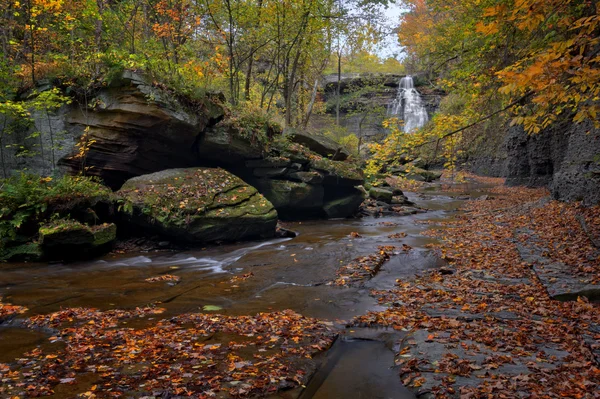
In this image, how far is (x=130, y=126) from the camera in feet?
37.3

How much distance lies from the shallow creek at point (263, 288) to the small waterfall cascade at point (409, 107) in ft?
108

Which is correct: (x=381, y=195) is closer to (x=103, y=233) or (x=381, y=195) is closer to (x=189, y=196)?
(x=189, y=196)

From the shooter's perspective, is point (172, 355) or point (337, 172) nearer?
point (172, 355)

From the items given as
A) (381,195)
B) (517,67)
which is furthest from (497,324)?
(381,195)

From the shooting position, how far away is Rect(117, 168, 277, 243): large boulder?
1059 cm

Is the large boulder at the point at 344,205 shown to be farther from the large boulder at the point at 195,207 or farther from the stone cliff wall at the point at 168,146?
the large boulder at the point at 195,207

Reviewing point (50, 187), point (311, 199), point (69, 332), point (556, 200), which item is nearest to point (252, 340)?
point (69, 332)

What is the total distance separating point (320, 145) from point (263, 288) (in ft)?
33.4

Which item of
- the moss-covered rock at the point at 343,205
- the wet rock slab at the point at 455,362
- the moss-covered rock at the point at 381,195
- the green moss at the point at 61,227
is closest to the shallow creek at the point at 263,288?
the wet rock slab at the point at 455,362

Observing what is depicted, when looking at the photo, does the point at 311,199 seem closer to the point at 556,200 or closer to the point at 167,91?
the point at 167,91

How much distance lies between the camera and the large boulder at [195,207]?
10.6m

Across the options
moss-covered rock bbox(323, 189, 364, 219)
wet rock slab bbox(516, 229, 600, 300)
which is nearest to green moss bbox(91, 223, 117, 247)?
moss-covered rock bbox(323, 189, 364, 219)

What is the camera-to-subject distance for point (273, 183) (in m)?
14.3

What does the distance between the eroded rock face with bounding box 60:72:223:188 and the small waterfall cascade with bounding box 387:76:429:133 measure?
33543mm
